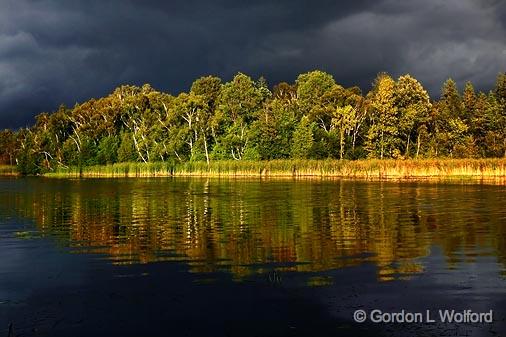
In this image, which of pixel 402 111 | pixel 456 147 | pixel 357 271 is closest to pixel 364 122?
pixel 402 111

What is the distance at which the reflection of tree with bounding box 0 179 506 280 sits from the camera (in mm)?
17562

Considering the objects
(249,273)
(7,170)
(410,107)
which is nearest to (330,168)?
→ (410,107)

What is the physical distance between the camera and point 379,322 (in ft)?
35.0

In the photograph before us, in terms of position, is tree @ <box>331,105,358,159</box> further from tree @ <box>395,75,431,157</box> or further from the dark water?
the dark water

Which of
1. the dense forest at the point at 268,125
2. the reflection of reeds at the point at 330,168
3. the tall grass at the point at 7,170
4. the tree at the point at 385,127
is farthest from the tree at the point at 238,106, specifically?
the tall grass at the point at 7,170

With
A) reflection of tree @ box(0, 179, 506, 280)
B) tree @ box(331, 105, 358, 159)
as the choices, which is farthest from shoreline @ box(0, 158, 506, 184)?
reflection of tree @ box(0, 179, 506, 280)

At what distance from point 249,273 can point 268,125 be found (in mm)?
89597

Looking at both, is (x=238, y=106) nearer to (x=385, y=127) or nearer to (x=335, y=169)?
(x=385, y=127)

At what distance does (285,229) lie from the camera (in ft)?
79.5

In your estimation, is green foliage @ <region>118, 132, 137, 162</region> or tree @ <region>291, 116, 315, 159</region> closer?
tree @ <region>291, 116, 315, 159</region>

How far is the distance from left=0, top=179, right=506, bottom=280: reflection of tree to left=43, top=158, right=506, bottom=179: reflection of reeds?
3124cm

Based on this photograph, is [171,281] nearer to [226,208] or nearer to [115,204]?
[226,208]

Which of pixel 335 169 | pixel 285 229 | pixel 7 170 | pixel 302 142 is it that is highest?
pixel 302 142

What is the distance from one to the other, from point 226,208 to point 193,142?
274 feet
